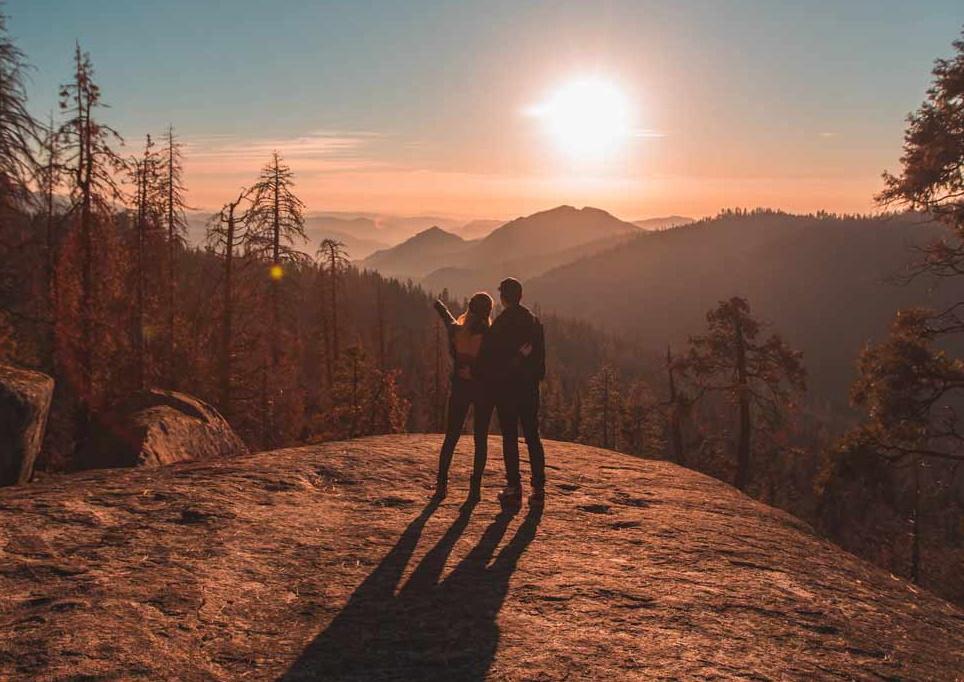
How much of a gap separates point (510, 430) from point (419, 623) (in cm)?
337

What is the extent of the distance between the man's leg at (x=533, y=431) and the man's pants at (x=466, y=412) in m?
0.45

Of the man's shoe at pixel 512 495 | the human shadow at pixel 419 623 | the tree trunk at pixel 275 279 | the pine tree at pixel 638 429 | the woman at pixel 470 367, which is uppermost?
the tree trunk at pixel 275 279

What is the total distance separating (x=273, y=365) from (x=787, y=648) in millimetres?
24656

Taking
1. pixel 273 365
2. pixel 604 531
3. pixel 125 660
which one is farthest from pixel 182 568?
pixel 273 365

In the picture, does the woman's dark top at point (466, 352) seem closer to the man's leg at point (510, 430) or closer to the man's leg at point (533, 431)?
the man's leg at point (510, 430)

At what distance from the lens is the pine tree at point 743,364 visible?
77.4 ft

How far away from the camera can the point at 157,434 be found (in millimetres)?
11367

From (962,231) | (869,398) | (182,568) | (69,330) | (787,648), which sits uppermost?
(962,231)

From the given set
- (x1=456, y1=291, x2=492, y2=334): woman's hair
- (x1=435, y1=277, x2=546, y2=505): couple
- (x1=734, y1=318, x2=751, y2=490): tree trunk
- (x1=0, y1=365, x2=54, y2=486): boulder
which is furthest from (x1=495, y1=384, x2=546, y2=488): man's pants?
(x1=734, y1=318, x2=751, y2=490): tree trunk

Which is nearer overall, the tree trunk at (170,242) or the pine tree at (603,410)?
the tree trunk at (170,242)

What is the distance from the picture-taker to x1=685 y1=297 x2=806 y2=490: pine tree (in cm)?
2358

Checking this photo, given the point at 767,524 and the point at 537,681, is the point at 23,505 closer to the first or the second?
the point at 537,681

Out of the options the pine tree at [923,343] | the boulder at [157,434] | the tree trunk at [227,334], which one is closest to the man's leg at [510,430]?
the boulder at [157,434]

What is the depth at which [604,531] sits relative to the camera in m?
7.33
